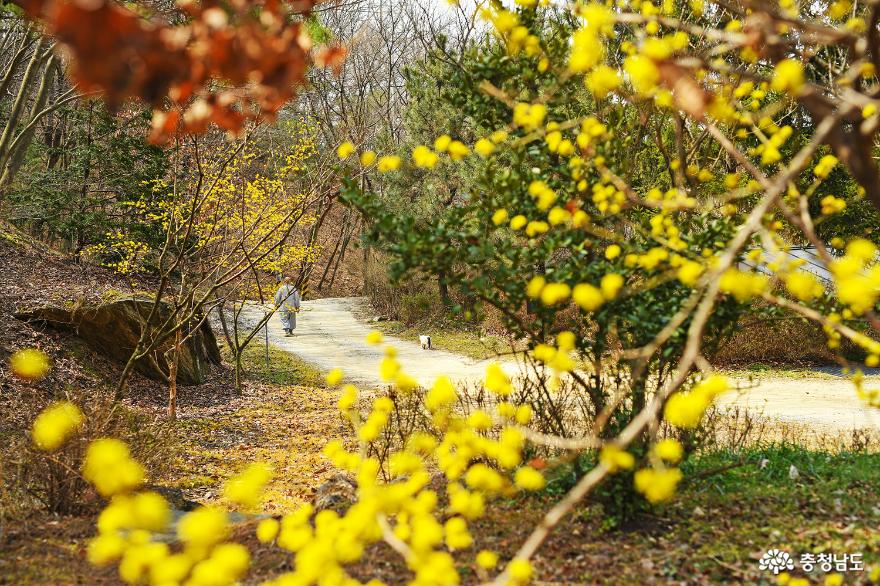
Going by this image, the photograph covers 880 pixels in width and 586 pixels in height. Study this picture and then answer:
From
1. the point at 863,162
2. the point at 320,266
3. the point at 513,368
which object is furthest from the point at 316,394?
the point at 320,266

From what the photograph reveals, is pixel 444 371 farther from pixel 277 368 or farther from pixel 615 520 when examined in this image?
pixel 615 520

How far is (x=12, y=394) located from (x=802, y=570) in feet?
23.7

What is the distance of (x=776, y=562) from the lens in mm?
2971

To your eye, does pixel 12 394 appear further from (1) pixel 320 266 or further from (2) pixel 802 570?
(1) pixel 320 266

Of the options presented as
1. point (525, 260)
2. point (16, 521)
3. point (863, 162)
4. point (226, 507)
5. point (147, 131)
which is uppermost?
point (147, 131)

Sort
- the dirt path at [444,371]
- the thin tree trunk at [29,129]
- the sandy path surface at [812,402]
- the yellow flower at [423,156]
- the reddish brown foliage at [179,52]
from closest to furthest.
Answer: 1. the reddish brown foliage at [179,52]
2. the yellow flower at [423,156]
3. the thin tree trunk at [29,129]
4. the sandy path surface at [812,402]
5. the dirt path at [444,371]

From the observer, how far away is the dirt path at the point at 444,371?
8.07 m

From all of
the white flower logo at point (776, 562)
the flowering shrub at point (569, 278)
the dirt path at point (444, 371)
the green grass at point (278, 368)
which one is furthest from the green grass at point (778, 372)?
the white flower logo at point (776, 562)

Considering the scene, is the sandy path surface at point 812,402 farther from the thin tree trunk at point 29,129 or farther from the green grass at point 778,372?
the thin tree trunk at point 29,129

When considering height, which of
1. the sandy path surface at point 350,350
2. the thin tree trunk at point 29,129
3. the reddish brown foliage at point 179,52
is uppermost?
the thin tree trunk at point 29,129

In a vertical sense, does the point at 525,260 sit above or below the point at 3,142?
below

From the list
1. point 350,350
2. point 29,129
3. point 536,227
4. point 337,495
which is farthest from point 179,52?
point 350,350

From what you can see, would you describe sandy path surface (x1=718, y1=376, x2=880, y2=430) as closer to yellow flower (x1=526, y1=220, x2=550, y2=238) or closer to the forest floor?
the forest floor

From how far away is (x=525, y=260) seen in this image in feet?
10.7
